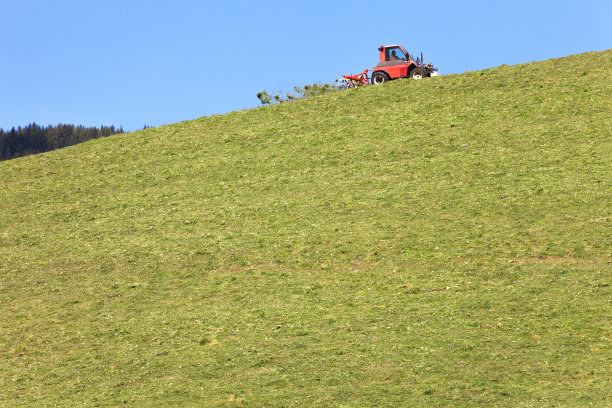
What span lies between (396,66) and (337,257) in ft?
72.6

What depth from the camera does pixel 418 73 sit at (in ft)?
125

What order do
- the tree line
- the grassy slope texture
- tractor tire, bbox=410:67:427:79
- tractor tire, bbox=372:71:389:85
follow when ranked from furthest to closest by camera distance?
the tree line
tractor tire, bbox=372:71:389:85
tractor tire, bbox=410:67:427:79
the grassy slope texture

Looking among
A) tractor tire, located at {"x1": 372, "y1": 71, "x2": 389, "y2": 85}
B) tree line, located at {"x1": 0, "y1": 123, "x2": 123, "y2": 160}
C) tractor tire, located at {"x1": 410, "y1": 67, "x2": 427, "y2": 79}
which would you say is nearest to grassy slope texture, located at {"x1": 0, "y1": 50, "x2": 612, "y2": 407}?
tractor tire, located at {"x1": 410, "y1": 67, "x2": 427, "y2": 79}

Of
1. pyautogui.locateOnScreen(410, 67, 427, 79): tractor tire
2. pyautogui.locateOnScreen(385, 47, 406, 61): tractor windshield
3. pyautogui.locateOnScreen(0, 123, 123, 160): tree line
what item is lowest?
pyautogui.locateOnScreen(410, 67, 427, 79): tractor tire

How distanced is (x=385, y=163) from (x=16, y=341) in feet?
47.3

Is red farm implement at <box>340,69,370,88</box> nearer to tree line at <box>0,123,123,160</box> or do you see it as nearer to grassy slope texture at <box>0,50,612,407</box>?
grassy slope texture at <box>0,50,612,407</box>

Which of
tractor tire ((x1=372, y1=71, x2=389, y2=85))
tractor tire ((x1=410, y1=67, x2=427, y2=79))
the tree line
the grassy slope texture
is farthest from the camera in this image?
the tree line

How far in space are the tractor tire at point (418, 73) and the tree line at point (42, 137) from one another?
141 m

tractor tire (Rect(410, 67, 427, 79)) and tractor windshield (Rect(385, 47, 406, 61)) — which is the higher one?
tractor windshield (Rect(385, 47, 406, 61))

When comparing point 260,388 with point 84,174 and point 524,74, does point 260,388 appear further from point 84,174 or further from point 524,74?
point 524,74

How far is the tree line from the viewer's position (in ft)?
557

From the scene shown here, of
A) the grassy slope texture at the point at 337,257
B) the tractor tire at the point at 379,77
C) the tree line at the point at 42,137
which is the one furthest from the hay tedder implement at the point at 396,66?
the tree line at the point at 42,137

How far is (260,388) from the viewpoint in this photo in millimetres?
11906

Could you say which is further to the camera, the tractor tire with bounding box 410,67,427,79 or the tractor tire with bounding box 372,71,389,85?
the tractor tire with bounding box 372,71,389,85
